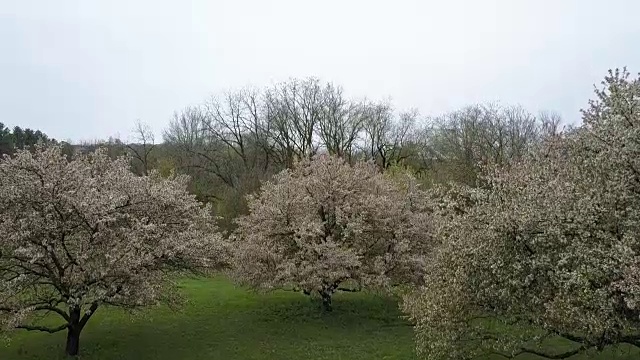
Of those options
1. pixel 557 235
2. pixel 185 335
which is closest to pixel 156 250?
pixel 185 335

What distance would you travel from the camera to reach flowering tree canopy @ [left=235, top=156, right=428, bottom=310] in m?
26.5

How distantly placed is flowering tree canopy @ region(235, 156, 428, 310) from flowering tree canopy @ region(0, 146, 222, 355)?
550cm

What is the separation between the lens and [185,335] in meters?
25.6

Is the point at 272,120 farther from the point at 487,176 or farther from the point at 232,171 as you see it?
the point at 487,176

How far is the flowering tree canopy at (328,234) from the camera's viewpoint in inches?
1042

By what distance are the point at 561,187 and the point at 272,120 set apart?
161 ft

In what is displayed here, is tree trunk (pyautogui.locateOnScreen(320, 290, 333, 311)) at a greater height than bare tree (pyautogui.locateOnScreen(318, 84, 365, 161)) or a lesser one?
lesser

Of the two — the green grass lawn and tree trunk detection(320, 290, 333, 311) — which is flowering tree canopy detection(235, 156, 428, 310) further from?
the green grass lawn

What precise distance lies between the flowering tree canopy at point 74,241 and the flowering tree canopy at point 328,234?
5500 millimetres

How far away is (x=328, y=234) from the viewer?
2848 centimetres

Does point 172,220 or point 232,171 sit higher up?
point 232,171

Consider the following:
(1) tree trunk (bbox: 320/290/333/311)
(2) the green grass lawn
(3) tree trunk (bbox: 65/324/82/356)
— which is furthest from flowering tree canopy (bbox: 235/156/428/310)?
(3) tree trunk (bbox: 65/324/82/356)

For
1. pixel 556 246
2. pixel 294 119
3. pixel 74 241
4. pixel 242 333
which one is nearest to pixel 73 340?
pixel 74 241

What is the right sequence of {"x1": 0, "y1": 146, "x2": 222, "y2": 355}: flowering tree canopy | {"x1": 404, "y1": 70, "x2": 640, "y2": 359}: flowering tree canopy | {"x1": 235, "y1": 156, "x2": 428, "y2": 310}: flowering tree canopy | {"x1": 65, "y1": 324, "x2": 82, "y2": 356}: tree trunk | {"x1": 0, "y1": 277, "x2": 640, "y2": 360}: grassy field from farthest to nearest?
{"x1": 235, "y1": 156, "x2": 428, "y2": 310}: flowering tree canopy, {"x1": 0, "y1": 277, "x2": 640, "y2": 360}: grassy field, {"x1": 65, "y1": 324, "x2": 82, "y2": 356}: tree trunk, {"x1": 0, "y1": 146, "x2": 222, "y2": 355}: flowering tree canopy, {"x1": 404, "y1": 70, "x2": 640, "y2": 359}: flowering tree canopy
